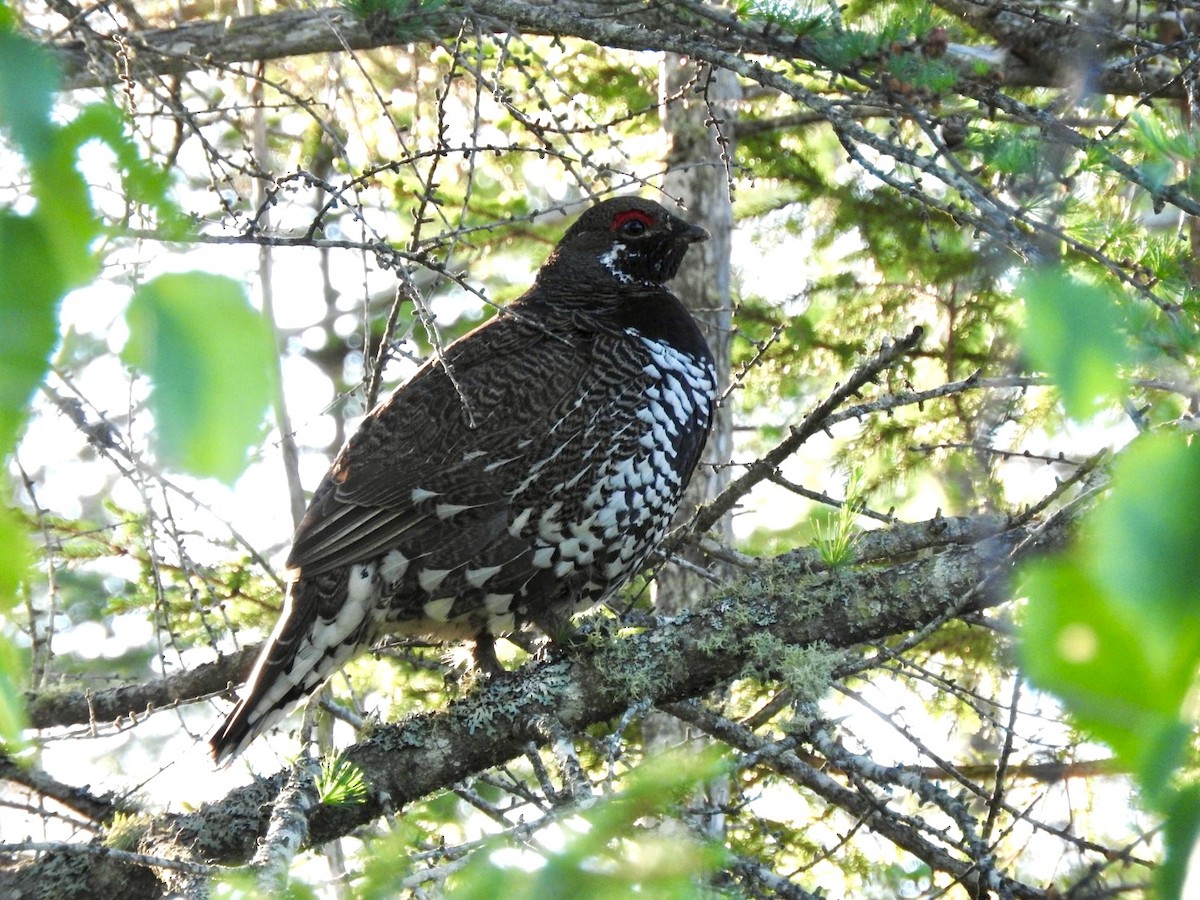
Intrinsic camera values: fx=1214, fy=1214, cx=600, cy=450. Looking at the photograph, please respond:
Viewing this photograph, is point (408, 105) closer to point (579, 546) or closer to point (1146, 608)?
point (579, 546)

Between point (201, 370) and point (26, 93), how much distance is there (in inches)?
10.2

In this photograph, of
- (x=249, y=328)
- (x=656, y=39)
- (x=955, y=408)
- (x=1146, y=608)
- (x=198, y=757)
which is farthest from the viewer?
(x=955, y=408)

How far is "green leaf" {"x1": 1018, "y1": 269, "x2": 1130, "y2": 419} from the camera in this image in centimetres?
94

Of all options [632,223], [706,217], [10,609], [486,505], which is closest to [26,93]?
[10,609]

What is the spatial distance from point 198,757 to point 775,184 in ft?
15.2

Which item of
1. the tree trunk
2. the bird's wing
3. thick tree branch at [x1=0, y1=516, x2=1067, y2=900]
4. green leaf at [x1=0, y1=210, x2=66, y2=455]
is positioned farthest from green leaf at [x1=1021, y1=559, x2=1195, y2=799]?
the tree trunk

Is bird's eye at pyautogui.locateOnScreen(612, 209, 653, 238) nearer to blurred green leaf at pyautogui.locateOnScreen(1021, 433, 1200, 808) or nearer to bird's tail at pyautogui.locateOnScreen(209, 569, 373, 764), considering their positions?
Answer: bird's tail at pyautogui.locateOnScreen(209, 569, 373, 764)

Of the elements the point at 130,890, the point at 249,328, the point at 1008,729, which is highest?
the point at 130,890

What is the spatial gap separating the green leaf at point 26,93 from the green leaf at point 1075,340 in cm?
77

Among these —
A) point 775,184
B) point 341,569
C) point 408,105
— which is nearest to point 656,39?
point 341,569

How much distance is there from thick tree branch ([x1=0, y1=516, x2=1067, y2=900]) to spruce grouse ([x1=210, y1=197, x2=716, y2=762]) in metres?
0.54

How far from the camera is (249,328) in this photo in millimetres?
917

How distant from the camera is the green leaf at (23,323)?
0.89 metres

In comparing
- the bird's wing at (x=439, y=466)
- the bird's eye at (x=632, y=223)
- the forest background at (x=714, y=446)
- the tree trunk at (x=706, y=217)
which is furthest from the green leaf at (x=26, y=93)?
the tree trunk at (x=706, y=217)
